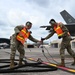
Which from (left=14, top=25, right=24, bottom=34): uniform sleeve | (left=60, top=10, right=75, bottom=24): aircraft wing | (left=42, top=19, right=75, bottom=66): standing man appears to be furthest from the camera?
(left=60, top=10, right=75, bottom=24): aircraft wing

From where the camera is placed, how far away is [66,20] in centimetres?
3131

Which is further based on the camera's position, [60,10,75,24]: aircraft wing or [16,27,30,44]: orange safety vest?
[60,10,75,24]: aircraft wing

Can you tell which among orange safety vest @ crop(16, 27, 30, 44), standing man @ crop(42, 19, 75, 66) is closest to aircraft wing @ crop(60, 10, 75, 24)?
standing man @ crop(42, 19, 75, 66)

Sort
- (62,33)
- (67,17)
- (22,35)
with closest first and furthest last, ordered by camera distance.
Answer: (22,35) < (62,33) < (67,17)

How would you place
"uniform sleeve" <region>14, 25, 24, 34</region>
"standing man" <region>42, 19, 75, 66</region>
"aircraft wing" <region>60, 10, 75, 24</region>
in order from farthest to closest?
"aircraft wing" <region>60, 10, 75, 24</region>
"standing man" <region>42, 19, 75, 66</region>
"uniform sleeve" <region>14, 25, 24, 34</region>

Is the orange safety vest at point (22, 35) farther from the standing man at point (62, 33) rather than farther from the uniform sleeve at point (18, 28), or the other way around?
the standing man at point (62, 33)

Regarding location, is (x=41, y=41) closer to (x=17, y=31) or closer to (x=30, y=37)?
(x=30, y=37)

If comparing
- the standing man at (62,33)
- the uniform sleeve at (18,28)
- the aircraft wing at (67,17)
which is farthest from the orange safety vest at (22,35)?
the aircraft wing at (67,17)

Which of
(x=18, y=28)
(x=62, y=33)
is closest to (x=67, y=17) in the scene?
(x=62, y=33)

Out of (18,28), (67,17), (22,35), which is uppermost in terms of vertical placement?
(67,17)

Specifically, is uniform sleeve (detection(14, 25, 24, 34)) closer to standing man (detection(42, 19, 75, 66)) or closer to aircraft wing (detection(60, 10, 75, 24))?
standing man (detection(42, 19, 75, 66))

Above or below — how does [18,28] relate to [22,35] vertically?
above

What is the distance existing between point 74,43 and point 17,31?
89.0m

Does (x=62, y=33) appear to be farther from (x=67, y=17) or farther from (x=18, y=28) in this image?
(x=67, y=17)
